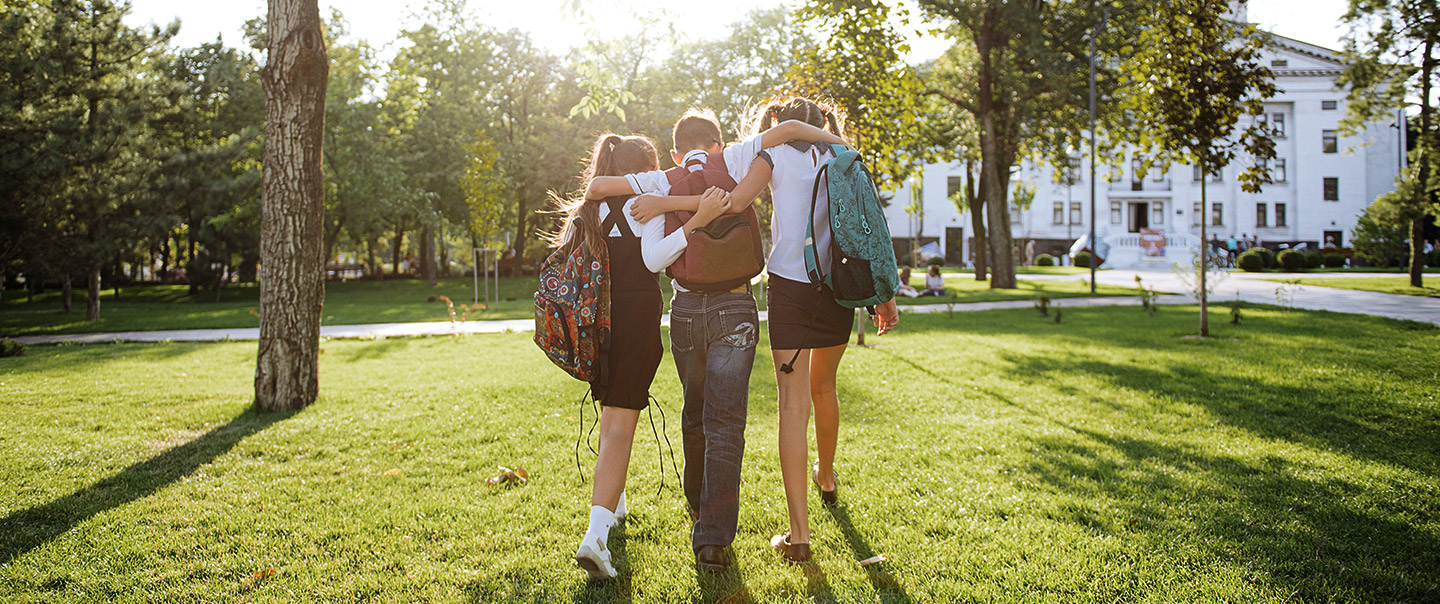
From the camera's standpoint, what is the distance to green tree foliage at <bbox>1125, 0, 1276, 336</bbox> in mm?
8742

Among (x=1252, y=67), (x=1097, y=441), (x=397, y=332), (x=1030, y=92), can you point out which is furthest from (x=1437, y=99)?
(x=397, y=332)

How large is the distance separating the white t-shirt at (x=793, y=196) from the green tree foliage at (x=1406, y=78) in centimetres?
2454

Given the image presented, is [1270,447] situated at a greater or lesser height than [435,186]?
lesser

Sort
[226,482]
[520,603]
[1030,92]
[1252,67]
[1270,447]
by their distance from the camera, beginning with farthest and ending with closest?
[1030,92]
[1252,67]
[1270,447]
[226,482]
[520,603]

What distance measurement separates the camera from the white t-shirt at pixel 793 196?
10.3ft

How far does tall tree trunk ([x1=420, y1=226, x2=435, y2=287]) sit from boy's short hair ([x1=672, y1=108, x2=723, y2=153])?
29250 millimetres

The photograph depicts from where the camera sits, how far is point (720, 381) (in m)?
3.06

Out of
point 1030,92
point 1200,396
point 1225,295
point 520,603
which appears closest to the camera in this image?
point 520,603

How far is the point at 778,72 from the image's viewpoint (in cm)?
3014

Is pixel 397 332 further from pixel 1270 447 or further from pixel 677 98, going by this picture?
pixel 677 98

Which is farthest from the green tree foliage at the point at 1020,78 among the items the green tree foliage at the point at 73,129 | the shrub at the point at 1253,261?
the green tree foliage at the point at 73,129

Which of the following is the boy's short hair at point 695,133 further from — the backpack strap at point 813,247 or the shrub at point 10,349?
the shrub at point 10,349

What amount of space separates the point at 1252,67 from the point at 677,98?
22.5 m

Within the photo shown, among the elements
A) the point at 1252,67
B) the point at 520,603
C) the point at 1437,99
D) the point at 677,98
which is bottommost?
the point at 520,603
